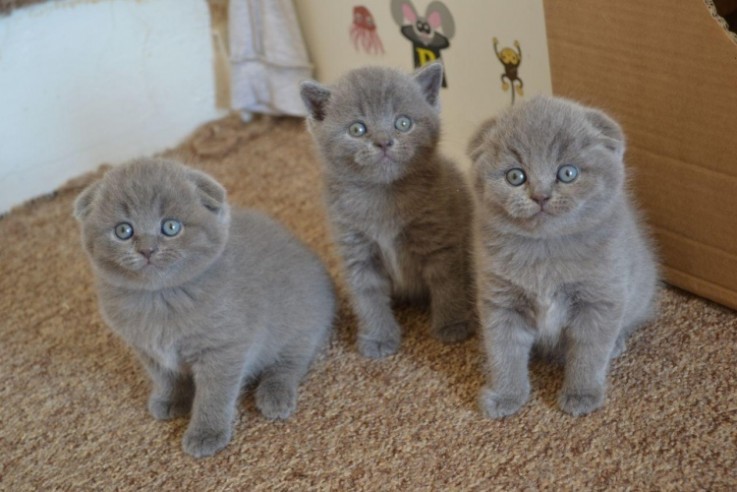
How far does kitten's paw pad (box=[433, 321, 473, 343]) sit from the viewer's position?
1583mm

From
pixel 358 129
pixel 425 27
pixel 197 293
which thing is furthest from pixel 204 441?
pixel 425 27

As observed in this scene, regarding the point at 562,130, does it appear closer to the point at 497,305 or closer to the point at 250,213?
the point at 497,305

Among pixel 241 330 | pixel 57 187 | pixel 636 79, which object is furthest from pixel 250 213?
pixel 57 187

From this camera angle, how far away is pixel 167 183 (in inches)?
51.8

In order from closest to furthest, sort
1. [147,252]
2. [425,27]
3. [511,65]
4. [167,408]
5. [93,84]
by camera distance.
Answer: [147,252], [167,408], [511,65], [425,27], [93,84]

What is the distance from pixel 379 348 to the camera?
62.4 inches

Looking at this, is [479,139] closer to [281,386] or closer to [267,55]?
[281,386]

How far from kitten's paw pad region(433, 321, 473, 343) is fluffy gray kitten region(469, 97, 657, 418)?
180mm

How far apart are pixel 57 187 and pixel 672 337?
5.83 feet

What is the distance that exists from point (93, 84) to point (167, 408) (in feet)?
4.12

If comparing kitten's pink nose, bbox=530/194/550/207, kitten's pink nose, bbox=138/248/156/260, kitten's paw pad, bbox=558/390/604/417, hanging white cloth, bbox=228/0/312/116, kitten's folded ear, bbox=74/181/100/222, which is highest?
kitten's folded ear, bbox=74/181/100/222

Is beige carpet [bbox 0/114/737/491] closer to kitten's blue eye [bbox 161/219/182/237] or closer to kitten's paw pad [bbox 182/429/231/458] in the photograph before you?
kitten's paw pad [bbox 182/429/231/458]

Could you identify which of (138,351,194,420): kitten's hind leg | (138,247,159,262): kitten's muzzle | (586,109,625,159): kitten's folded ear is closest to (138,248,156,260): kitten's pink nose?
(138,247,159,262): kitten's muzzle

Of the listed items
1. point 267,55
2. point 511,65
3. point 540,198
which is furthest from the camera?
point 267,55
